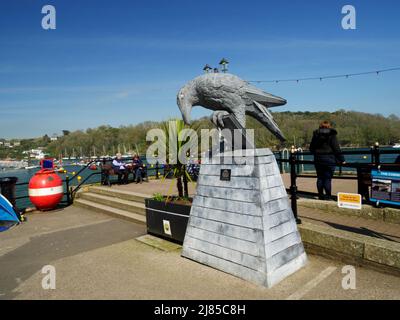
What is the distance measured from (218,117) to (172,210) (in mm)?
1951

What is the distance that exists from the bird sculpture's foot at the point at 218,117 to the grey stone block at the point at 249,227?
0.69 metres

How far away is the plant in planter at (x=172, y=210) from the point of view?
5.06 meters

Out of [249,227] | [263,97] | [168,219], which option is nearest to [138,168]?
[168,219]

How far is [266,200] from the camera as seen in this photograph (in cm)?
384

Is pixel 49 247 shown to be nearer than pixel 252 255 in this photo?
No

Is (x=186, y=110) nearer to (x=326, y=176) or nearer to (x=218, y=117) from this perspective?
(x=218, y=117)

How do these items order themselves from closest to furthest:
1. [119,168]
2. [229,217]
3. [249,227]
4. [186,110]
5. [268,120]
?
[249,227] → [229,217] → [268,120] → [186,110] → [119,168]

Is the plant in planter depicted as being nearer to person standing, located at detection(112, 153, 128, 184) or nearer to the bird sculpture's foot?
the bird sculpture's foot

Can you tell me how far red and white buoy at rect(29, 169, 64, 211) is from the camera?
8484mm

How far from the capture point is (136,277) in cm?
395

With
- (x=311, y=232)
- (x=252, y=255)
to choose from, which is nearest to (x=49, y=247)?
(x=252, y=255)

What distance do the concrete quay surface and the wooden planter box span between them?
363 millimetres
